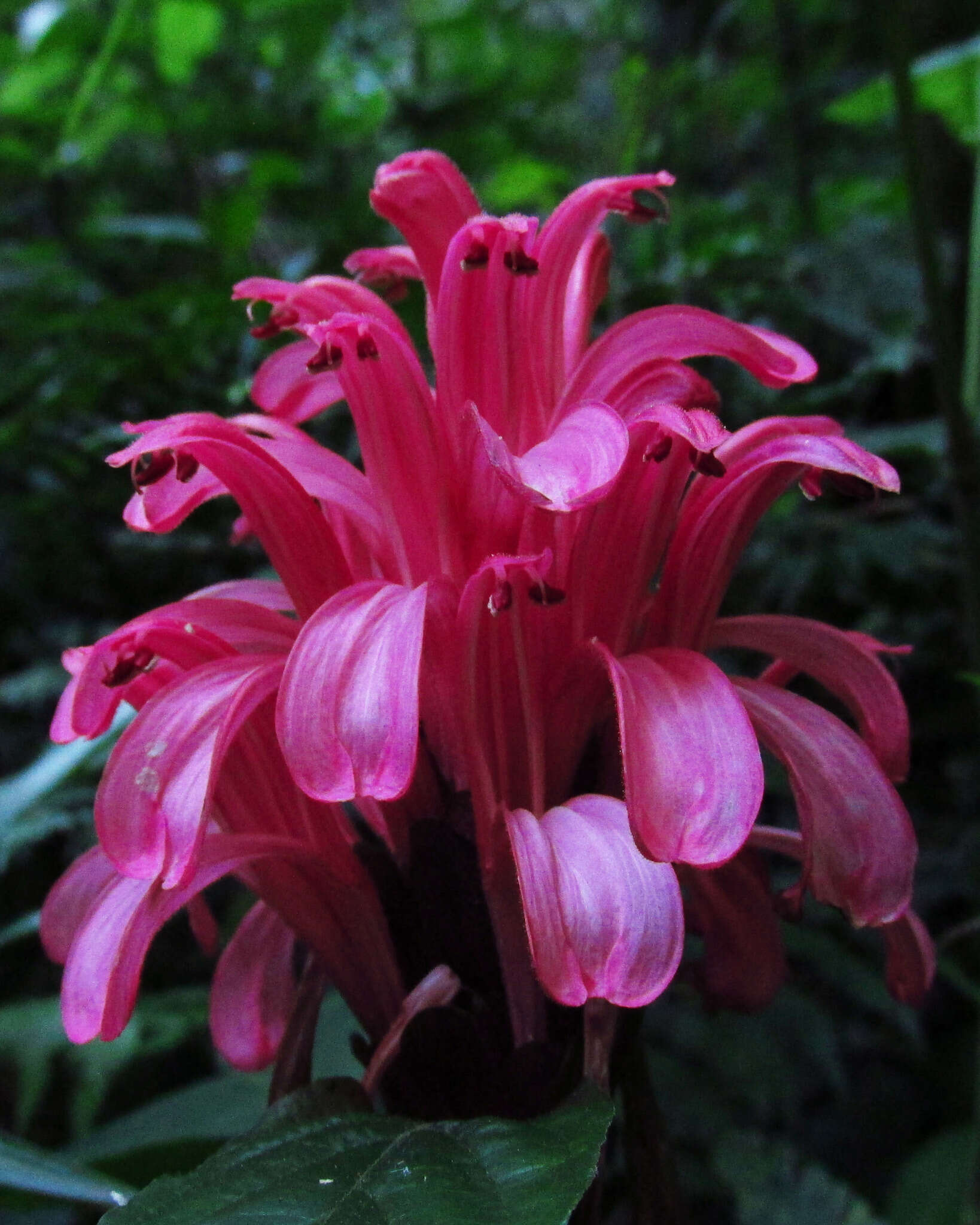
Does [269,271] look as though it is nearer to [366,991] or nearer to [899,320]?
[899,320]

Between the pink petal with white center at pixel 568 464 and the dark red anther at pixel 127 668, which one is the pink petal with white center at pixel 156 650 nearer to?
the dark red anther at pixel 127 668

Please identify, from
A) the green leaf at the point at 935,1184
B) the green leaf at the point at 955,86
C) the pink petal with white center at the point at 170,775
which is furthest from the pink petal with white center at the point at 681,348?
the green leaf at the point at 935,1184

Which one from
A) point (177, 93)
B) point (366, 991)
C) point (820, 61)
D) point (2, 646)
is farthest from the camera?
point (820, 61)

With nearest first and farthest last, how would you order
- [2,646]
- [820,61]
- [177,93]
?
[2,646] < [177,93] < [820,61]

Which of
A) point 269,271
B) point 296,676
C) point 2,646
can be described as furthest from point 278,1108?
point 2,646

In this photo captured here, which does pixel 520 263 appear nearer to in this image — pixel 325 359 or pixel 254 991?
pixel 325 359

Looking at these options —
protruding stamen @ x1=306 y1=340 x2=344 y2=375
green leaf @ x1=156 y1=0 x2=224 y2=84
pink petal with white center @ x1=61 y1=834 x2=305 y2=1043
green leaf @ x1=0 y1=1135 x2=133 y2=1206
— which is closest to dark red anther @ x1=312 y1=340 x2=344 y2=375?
protruding stamen @ x1=306 y1=340 x2=344 y2=375

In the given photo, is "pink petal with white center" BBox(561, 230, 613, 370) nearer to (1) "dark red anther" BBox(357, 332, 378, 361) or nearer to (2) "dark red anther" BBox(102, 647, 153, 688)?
(1) "dark red anther" BBox(357, 332, 378, 361)
